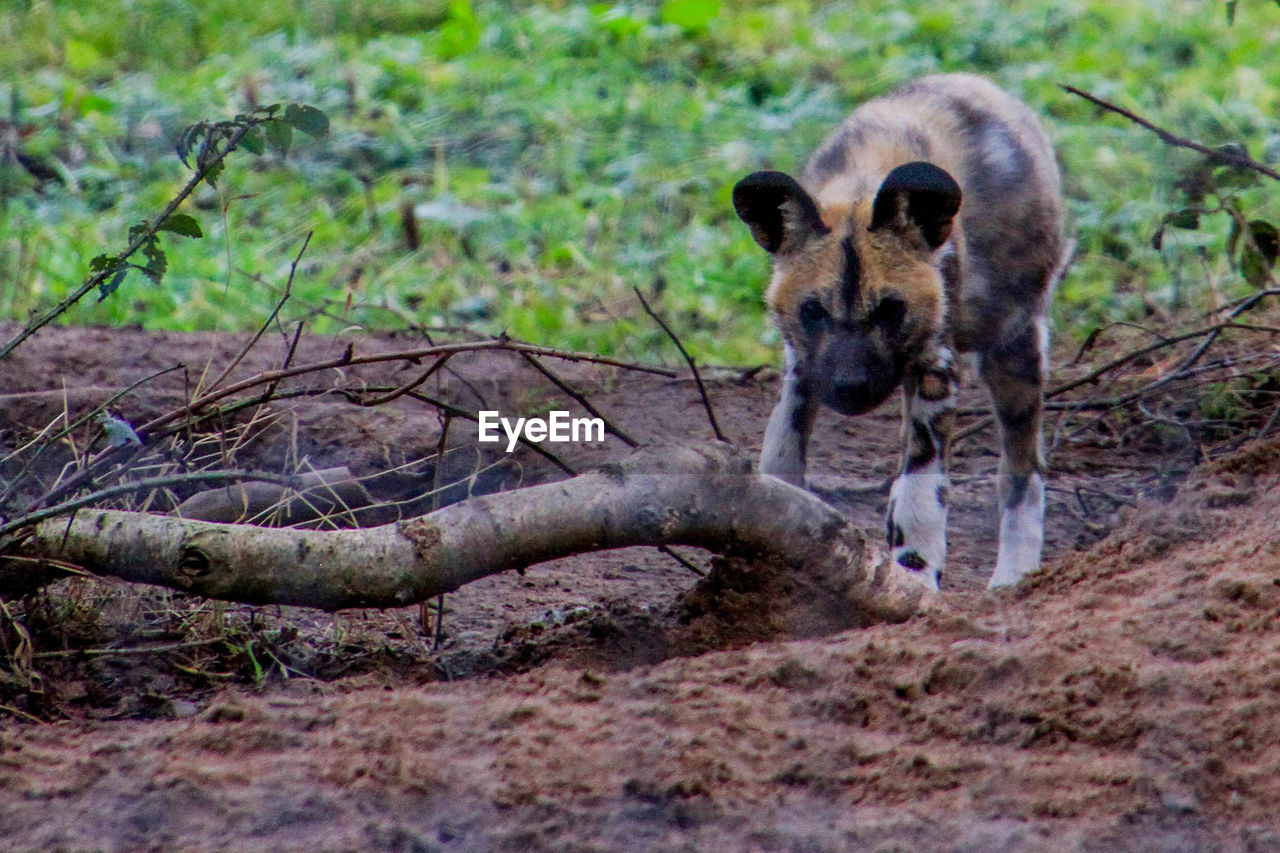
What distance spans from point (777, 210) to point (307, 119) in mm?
1578

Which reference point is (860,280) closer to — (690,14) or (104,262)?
(104,262)

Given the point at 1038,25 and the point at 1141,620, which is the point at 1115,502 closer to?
the point at 1141,620

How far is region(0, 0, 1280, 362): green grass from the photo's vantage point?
7273 millimetres

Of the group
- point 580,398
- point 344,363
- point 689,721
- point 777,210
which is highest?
point 777,210

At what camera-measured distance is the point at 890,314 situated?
424cm

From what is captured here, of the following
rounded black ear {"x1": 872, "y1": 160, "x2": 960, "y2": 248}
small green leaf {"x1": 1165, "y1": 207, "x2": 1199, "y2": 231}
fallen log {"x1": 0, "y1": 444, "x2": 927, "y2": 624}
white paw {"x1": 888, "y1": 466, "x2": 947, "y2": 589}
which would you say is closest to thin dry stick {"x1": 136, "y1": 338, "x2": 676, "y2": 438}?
fallen log {"x1": 0, "y1": 444, "x2": 927, "y2": 624}

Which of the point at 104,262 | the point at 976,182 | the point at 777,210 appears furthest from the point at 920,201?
the point at 104,262

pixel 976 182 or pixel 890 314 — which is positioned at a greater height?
pixel 976 182

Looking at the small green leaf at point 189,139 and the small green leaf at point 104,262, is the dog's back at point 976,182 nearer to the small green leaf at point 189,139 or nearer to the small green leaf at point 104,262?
the small green leaf at point 189,139

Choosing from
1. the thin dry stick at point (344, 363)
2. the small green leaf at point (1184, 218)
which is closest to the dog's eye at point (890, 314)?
the thin dry stick at point (344, 363)

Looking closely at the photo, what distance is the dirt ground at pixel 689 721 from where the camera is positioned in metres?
2.24

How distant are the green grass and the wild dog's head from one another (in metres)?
2.35

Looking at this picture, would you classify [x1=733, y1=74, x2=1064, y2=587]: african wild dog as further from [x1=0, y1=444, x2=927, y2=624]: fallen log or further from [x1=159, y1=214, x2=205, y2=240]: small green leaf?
[x1=159, y1=214, x2=205, y2=240]: small green leaf

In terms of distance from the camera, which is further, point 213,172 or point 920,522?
point 920,522
